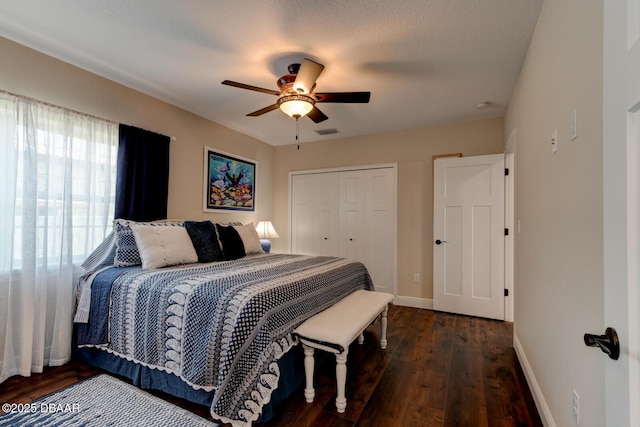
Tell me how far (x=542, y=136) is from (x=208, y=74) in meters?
2.64

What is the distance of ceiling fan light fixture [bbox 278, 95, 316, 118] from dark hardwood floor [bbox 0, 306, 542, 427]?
2.02m

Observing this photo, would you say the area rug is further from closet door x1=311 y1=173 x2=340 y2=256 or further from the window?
closet door x1=311 y1=173 x2=340 y2=256

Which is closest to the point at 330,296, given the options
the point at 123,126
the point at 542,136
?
the point at 542,136

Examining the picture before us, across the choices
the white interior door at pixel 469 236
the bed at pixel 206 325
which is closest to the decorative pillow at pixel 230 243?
the bed at pixel 206 325

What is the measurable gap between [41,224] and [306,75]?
228cm

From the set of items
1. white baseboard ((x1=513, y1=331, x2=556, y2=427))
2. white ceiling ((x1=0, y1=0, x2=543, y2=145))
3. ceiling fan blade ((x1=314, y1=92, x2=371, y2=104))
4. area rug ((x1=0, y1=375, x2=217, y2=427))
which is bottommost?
area rug ((x1=0, y1=375, x2=217, y2=427))

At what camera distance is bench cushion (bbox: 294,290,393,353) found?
5.81 ft

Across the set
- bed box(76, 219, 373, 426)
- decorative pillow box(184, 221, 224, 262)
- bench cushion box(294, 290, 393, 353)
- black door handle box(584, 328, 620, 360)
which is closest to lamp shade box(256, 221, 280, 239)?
decorative pillow box(184, 221, 224, 262)

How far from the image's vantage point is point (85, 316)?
229 centimetres

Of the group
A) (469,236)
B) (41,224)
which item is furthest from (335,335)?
(469,236)

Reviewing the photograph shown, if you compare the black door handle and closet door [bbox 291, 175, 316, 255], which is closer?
the black door handle

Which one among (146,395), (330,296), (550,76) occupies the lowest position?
(146,395)

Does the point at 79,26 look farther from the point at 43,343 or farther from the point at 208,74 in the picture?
the point at 43,343

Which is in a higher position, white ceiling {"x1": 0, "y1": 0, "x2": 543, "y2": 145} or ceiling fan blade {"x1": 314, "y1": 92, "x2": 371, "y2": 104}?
white ceiling {"x1": 0, "y1": 0, "x2": 543, "y2": 145}
